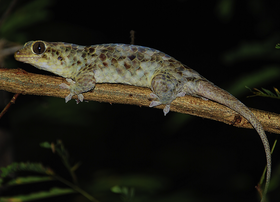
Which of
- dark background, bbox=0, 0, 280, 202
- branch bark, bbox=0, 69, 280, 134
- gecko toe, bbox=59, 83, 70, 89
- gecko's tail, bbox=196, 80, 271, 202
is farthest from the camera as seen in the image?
dark background, bbox=0, 0, 280, 202

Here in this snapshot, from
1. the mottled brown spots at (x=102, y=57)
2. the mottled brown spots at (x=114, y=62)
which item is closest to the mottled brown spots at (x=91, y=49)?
the mottled brown spots at (x=102, y=57)

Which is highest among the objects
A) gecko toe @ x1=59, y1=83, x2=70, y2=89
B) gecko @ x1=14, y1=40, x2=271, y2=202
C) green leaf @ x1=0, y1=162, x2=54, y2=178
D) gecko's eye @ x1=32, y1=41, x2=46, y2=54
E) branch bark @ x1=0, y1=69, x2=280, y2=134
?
gecko's eye @ x1=32, y1=41, x2=46, y2=54

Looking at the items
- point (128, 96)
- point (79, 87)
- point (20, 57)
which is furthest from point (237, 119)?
point (20, 57)

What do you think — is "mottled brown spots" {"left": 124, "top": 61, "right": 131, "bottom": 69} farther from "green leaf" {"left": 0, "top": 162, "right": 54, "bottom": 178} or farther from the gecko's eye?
"green leaf" {"left": 0, "top": 162, "right": 54, "bottom": 178}

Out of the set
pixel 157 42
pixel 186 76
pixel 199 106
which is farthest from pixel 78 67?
pixel 157 42

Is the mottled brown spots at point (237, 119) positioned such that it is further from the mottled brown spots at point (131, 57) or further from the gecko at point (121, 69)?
the mottled brown spots at point (131, 57)

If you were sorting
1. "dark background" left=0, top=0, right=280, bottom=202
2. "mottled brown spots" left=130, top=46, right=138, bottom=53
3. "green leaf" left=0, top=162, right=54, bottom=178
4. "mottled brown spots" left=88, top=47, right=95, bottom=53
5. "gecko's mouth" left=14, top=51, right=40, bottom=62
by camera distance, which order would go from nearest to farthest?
"green leaf" left=0, top=162, right=54, bottom=178, "gecko's mouth" left=14, top=51, right=40, bottom=62, "mottled brown spots" left=130, top=46, right=138, bottom=53, "mottled brown spots" left=88, top=47, right=95, bottom=53, "dark background" left=0, top=0, right=280, bottom=202

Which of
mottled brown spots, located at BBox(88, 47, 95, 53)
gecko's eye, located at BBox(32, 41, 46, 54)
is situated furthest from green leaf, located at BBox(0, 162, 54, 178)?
mottled brown spots, located at BBox(88, 47, 95, 53)

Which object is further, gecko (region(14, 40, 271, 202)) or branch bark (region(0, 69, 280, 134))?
gecko (region(14, 40, 271, 202))
